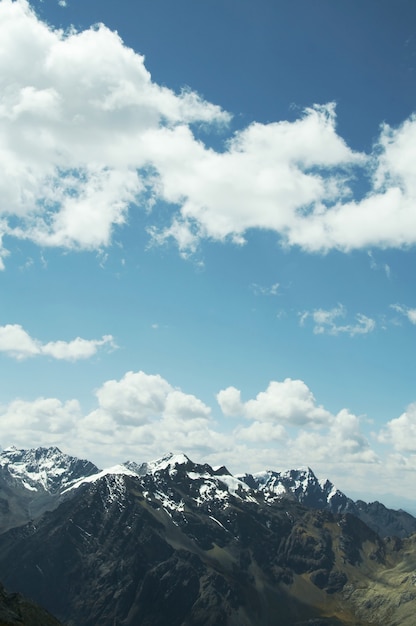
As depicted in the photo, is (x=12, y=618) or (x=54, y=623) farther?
(x=54, y=623)

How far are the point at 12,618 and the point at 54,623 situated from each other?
1984 inches

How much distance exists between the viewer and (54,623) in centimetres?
19562

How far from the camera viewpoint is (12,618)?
153 metres
